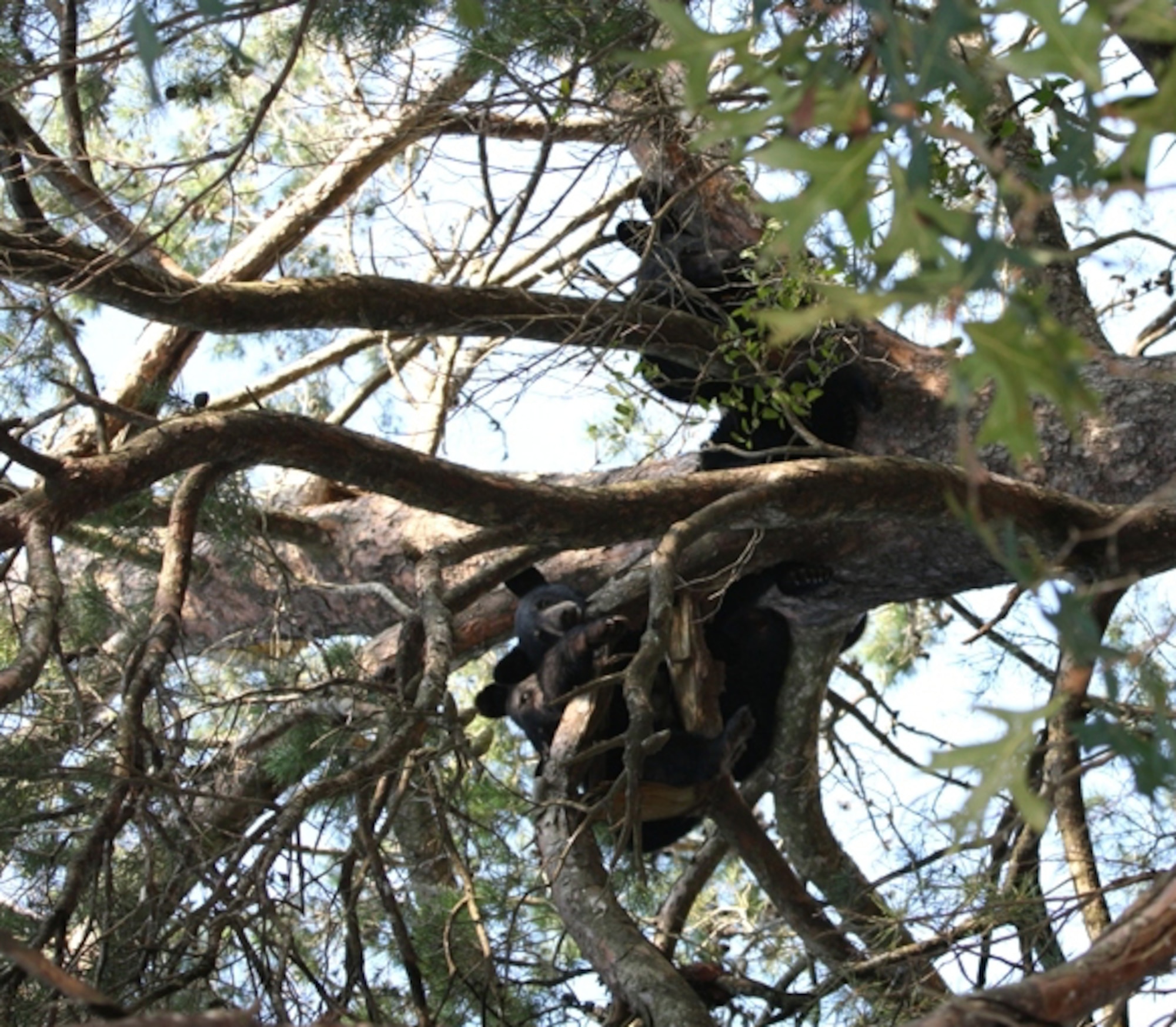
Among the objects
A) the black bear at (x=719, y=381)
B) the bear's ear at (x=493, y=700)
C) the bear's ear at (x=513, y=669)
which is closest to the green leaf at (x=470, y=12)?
the black bear at (x=719, y=381)

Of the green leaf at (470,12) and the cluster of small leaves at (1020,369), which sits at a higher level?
the green leaf at (470,12)

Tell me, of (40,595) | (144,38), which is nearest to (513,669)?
(40,595)

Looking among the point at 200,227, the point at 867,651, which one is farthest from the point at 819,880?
the point at 200,227

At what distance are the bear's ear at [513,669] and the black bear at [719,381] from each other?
90 cm

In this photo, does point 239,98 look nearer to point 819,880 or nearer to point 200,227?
point 200,227

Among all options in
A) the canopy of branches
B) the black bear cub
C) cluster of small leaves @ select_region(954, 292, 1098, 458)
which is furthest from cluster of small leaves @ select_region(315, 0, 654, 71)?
cluster of small leaves @ select_region(954, 292, 1098, 458)

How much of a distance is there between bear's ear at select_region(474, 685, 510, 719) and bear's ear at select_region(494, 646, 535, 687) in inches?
0.8

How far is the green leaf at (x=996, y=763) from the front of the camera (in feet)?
3.34

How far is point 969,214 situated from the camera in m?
1.08

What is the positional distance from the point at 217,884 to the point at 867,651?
16.5 ft

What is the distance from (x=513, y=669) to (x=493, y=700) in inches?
6.7

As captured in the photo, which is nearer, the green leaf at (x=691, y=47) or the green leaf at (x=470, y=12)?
the green leaf at (x=691, y=47)

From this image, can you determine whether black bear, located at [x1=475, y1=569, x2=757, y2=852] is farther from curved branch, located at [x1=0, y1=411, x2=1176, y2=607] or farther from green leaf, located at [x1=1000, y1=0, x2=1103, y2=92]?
green leaf, located at [x1=1000, y1=0, x2=1103, y2=92]

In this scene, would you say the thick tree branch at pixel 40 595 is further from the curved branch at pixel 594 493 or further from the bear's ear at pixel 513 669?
the bear's ear at pixel 513 669
